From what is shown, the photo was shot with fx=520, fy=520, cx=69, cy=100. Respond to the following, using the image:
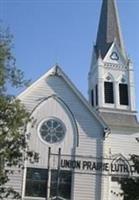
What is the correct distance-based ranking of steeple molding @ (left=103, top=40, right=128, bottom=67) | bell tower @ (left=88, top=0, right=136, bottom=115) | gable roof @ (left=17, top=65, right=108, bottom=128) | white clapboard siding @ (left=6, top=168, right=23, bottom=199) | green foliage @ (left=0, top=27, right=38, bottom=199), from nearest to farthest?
green foliage @ (left=0, top=27, right=38, bottom=199)
white clapboard siding @ (left=6, top=168, right=23, bottom=199)
gable roof @ (left=17, top=65, right=108, bottom=128)
bell tower @ (left=88, top=0, right=136, bottom=115)
steeple molding @ (left=103, top=40, right=128, bottom=67)

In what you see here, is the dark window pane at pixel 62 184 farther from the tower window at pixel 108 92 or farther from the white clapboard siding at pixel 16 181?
the tower window at pixel 108 92

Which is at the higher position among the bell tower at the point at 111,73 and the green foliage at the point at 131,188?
the bell tower at the point at 111,73

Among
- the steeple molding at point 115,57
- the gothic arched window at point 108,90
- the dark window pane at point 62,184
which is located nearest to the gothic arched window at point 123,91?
the gothic arched window at point 108,90

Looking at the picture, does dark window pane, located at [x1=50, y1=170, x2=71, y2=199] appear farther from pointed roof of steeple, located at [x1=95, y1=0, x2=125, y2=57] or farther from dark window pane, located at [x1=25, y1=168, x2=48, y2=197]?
pointed roof of steeple, located at [x1=95, y1=0, x2=125, y2=57]

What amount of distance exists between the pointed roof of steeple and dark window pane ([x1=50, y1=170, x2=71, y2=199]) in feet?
77.0

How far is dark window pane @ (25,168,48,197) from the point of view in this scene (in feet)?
131

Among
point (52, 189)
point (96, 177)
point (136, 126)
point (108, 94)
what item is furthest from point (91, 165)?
point (108, 94)

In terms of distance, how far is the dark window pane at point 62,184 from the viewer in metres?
40.4

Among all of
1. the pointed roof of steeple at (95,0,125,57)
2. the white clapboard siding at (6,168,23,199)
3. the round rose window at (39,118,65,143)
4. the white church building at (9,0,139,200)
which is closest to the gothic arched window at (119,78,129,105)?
the pointed roof of steeple at (95,0,125,57)

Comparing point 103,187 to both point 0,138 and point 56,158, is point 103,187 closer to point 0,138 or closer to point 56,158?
point 56,158

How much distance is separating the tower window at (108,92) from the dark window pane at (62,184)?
17.9 metres

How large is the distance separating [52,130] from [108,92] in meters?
17.8

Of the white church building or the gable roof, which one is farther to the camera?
the gable roof

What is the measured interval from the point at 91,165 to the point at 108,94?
17.9 m
